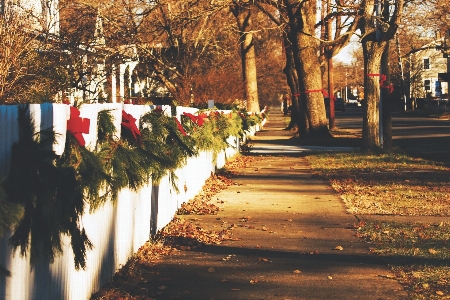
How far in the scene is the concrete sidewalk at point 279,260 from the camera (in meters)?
7.14

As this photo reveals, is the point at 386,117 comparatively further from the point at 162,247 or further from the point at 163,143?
the point at 162,247

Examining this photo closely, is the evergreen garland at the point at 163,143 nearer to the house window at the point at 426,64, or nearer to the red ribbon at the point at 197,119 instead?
the red ribbon at the point at 197,119

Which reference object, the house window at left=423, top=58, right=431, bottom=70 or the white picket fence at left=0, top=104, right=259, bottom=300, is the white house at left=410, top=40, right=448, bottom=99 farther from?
the white picket fence at left=0, top=104, right=259, bottom=300

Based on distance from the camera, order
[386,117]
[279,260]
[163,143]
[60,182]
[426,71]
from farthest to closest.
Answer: [426,71] → [386,117] → [163,143] → [279,260] → [60,182]

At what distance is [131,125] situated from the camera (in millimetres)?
7785

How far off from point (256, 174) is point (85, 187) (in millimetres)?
12619

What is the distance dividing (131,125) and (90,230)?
5.86 feet

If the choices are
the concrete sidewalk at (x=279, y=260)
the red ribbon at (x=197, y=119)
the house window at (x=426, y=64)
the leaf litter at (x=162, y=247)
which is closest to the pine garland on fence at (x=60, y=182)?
the leaf litter at (x=162, y=247)

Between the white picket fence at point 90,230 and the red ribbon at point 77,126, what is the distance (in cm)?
5

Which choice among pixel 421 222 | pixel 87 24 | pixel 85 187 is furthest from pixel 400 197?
pixel 87 24

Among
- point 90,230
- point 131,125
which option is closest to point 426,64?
point 131,125

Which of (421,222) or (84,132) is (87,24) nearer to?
(421,222)

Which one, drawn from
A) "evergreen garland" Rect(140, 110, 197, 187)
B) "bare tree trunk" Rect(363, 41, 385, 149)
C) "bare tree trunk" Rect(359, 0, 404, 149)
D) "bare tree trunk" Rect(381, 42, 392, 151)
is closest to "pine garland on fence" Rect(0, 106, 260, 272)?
"evergreen garland" Rect(140, 110, 197, 187)

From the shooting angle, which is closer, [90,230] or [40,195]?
[40,195]
